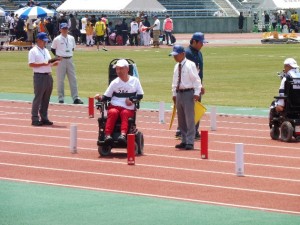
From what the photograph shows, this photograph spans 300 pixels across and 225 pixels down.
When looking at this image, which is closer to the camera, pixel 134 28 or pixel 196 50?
pixel 196 50

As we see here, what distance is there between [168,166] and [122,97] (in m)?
2.12

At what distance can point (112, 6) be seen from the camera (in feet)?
259

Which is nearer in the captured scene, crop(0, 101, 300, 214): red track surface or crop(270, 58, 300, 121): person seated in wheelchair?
crop(0, 101, 300, 214): red track surface

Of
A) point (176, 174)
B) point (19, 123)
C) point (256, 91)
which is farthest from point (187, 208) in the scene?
point (256, 91)

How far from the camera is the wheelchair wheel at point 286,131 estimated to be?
2003cm

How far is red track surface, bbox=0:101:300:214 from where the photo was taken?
14.3 meters

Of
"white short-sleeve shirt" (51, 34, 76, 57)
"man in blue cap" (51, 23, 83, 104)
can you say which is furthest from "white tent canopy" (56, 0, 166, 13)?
"white short-sleeve shirt" (51, 34, 76, 57)

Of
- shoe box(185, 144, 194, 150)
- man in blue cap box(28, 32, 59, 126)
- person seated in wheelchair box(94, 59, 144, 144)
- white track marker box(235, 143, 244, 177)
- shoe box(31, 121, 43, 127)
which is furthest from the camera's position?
man in blue cap box(28, 32, 59, 126)

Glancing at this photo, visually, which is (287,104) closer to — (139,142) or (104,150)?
(139,142)

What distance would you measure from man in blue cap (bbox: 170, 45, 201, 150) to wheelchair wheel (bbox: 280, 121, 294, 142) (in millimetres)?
1761

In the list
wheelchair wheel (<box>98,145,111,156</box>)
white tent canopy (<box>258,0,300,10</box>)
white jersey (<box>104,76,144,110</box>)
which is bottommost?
wheelchair wheel (<box>98,145,111,156</box>)

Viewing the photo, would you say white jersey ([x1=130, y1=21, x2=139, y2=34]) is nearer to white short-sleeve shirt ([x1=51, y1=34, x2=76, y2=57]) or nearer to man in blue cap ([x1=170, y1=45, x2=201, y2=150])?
white short-sleeve shirt ([x1=51, y1=34, x2=76, y2=57])

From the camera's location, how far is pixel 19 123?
24016mm

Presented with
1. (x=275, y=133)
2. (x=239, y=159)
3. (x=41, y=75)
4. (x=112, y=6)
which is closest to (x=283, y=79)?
(x=275, y=133)
